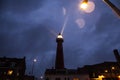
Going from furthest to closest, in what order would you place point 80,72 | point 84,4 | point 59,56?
point 59,56 < point 80,72 < point 84,4

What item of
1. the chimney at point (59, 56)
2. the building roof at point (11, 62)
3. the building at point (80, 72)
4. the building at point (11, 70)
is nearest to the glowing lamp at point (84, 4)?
the building at point (80, 72)

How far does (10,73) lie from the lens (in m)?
61.2

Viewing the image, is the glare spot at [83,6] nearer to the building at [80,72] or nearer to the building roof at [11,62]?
the building at [80,72]

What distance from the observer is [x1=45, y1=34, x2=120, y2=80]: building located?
5409 centimetres

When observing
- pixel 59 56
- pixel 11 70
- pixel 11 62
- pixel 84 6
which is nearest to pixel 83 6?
pixel 84 6

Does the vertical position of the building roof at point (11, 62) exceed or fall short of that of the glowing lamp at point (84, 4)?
it exceeds it

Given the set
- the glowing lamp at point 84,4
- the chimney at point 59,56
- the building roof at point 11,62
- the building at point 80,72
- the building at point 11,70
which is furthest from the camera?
the building roof at point 11,62

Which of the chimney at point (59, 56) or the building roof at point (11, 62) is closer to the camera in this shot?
the chimney at point (59, 56)

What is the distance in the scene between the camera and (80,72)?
186 ft

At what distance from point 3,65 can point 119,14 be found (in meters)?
63.7

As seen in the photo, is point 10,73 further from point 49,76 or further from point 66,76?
point 66,76

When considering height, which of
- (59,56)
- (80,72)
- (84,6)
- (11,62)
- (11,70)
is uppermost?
(59,56)

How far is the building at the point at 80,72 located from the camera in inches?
2130

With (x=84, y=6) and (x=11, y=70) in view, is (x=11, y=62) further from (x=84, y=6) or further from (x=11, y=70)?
(x=84, y=6)
